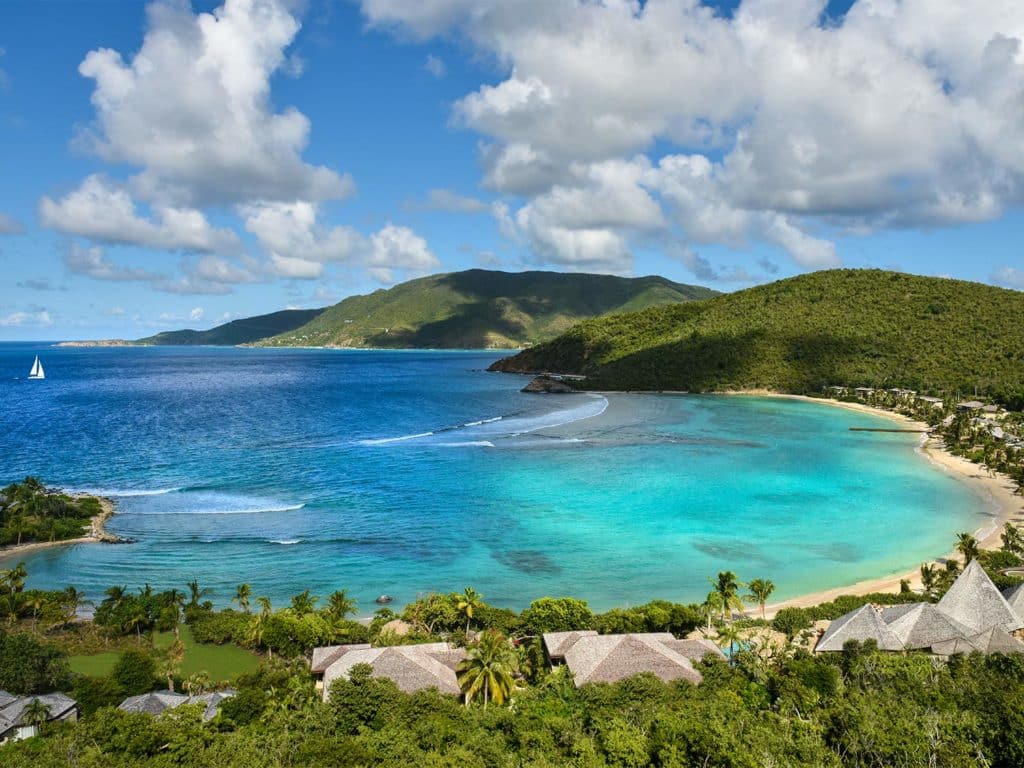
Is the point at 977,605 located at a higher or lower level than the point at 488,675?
higher

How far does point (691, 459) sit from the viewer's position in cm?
6328

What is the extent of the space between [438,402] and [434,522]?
218ft

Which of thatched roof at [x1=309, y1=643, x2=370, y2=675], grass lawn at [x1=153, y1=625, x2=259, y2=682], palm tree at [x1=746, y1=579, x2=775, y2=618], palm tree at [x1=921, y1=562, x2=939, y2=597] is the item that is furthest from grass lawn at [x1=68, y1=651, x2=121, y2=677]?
palm tree at [x1=921, y1=562, x2=939, y2=597]

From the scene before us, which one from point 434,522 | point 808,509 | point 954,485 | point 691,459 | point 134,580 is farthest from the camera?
point 691,459

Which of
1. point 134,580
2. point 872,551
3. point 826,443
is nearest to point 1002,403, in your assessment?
point 826,443

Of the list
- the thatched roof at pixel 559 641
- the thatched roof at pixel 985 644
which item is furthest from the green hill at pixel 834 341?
the thatched roof at pixel 559 641

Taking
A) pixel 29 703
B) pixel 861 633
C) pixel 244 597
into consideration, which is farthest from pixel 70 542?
pixel 861 633

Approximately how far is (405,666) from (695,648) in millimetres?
10581

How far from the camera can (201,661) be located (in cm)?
2666

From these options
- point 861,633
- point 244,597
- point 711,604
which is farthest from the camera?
point 244,597

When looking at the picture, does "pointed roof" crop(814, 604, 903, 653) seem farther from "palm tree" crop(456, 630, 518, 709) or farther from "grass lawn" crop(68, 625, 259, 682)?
"grass lawn" crop(68, 625, 259, 682)

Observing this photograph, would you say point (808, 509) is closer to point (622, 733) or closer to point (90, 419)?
point (622, 733)

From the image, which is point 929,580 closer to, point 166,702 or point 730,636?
point 730,636

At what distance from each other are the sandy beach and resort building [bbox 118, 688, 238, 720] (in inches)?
909
